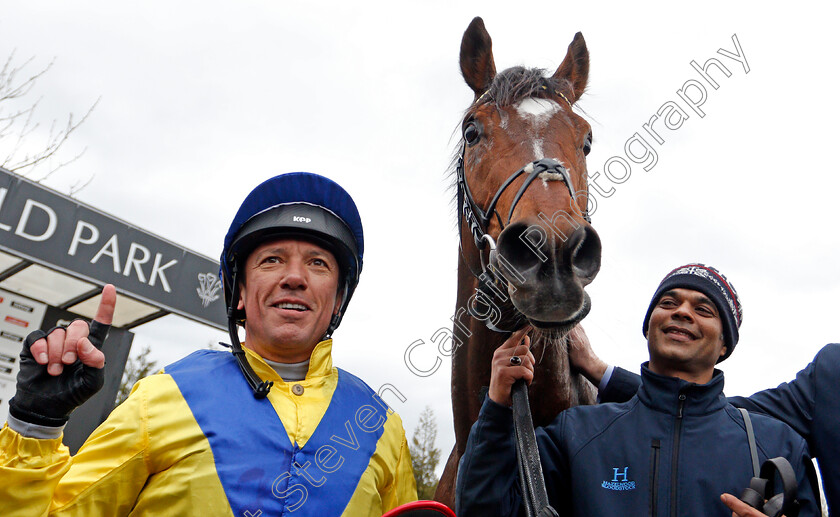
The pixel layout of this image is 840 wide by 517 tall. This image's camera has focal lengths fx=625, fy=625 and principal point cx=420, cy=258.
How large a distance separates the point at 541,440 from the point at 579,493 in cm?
27

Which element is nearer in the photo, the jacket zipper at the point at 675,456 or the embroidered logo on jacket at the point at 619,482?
the jacket zipper at the point at 675,456

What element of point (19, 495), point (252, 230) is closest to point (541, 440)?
point (252, 230)

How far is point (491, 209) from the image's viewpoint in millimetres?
2883

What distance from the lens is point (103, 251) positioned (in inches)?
322

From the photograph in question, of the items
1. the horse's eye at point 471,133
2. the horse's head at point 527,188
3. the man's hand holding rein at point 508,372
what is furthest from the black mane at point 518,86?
the man's hand holding rein at point 508,372

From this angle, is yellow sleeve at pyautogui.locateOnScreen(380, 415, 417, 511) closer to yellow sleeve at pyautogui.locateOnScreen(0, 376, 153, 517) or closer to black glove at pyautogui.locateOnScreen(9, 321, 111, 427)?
yellow sleeve at pyautogui.locateOnScreen(0, 376, 153, 517)

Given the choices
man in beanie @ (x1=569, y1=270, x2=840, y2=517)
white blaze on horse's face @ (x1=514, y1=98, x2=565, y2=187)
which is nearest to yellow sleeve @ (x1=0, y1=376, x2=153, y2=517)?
white blaze on horse's face @ (x1=514, y1=98, x2=565, y2=187)

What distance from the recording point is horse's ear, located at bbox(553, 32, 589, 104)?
3898 millimetres

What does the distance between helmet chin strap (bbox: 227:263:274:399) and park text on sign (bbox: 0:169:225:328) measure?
20.0 feet

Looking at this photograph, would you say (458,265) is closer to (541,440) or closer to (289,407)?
(541,440)

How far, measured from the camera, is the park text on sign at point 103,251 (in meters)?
7.43

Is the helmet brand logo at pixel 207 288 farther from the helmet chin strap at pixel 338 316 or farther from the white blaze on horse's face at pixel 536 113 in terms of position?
the white blaze on horse's face at pixel 536 113

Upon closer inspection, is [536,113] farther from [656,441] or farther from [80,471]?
[80,471]

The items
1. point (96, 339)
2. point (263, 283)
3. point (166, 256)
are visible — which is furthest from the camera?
point (166, 256)
